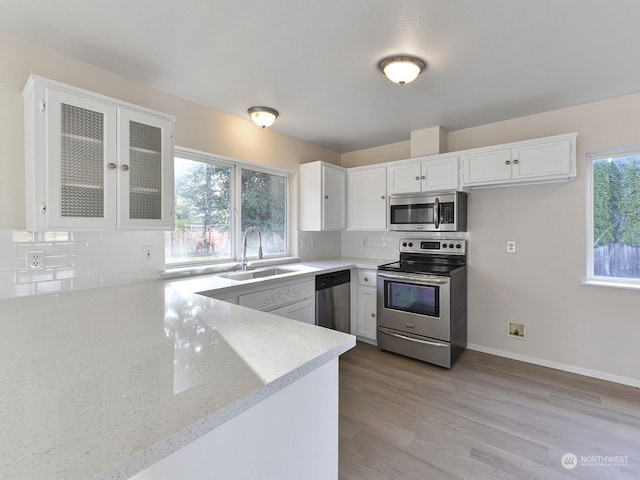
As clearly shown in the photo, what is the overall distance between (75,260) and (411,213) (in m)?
2.96

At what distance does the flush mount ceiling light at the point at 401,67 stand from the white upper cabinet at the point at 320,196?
159 cm

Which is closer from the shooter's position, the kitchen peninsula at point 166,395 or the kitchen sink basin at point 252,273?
the kitchen peninsula at point 166,395

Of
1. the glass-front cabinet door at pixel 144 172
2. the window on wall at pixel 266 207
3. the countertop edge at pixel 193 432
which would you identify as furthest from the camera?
the window on wall at pixel 266 207

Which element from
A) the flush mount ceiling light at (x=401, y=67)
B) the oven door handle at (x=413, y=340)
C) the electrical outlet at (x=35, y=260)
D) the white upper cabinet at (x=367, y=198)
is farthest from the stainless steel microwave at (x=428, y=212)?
the electrical outlet at (x=35, y=260)

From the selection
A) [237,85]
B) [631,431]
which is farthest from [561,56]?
[631,431]

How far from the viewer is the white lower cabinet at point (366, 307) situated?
3418 mm

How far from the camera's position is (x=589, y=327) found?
273 cm

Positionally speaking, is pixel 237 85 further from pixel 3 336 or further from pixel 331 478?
pixel 331 478

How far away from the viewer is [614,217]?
272 cm

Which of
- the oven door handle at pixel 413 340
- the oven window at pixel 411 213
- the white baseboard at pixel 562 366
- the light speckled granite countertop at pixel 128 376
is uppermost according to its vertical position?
the oven window at pixel 411 213

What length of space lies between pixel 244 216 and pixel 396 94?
1835mm

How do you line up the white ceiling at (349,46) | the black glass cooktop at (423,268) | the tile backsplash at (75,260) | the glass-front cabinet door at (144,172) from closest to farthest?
1. the white ceiling at (349,46)
2. the tile backsplash at (75,260)
3. the glass-front cabinet door at (144,172)
4. the black glass cooktop at (423,268)

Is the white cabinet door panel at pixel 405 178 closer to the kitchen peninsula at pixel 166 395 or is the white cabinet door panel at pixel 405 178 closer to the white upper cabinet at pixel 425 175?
the white upper cabinet at pixel 425 175

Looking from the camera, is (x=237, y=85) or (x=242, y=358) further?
(x=237, y=85)
